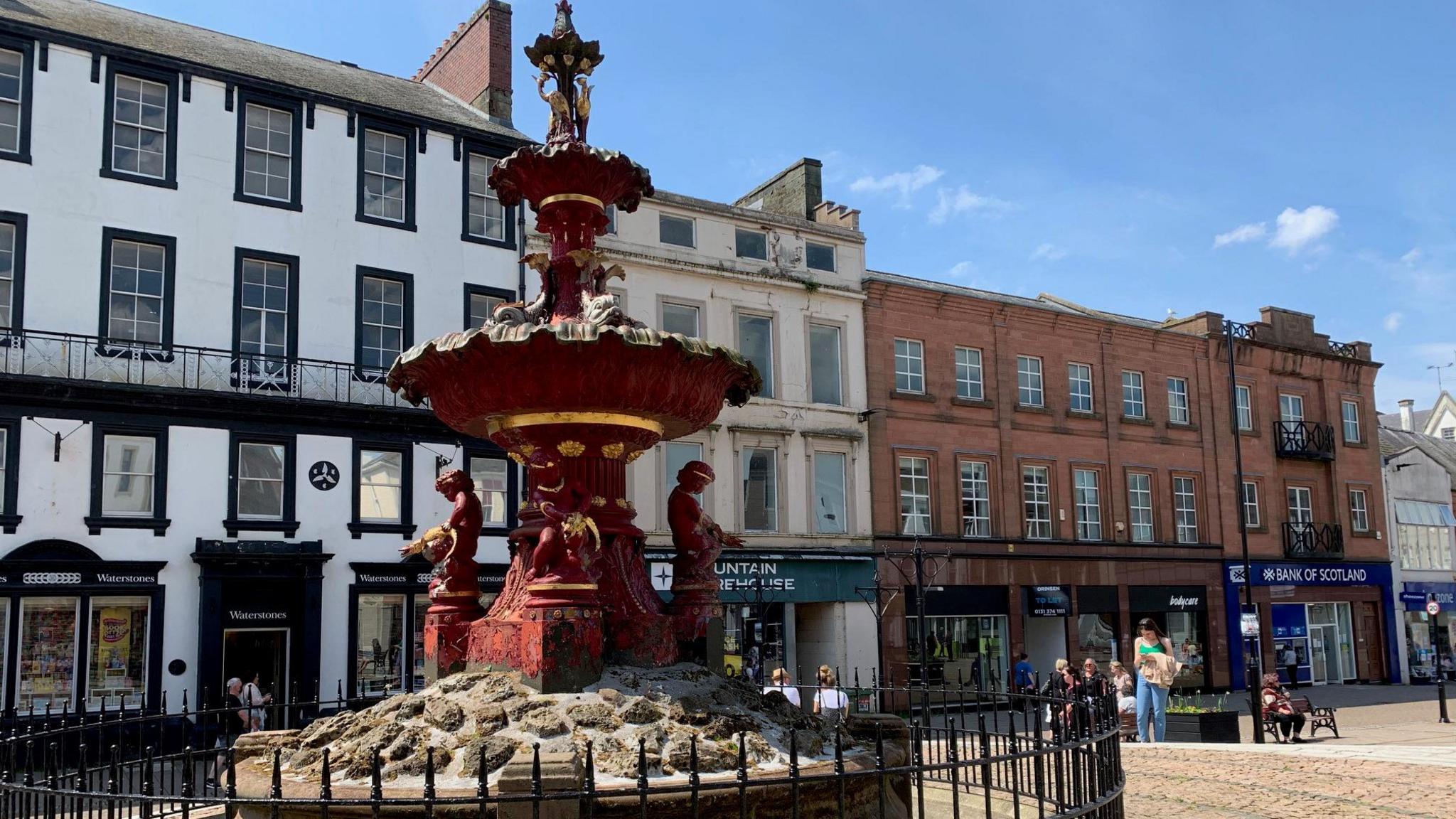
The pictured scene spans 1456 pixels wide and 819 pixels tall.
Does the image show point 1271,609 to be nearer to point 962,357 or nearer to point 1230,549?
point 1230,549

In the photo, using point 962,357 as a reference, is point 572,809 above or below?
below

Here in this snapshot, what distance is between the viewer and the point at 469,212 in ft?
86.0

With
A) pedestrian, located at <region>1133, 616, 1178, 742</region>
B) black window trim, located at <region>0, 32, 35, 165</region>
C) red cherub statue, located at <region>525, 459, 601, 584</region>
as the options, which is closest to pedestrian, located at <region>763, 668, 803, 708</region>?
red cherub statue, located at <region>525, 459, 601, 584</region>

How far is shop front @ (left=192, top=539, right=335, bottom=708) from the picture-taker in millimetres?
21359

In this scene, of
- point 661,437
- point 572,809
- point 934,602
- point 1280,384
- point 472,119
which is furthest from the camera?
point 1280,384

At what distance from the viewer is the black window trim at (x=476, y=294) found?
25469 mm

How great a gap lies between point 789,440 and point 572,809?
22551mm

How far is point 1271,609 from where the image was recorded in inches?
1449

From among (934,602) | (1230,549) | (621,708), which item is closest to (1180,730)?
(934,602)

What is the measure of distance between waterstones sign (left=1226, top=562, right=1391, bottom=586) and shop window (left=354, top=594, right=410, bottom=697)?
2489cm

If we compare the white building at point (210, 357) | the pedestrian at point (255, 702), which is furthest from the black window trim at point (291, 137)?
the pedestrian at point (255, 702)

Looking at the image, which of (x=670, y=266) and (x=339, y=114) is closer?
(x=339, y=114)

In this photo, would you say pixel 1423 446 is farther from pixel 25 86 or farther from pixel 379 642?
pixel 25 86

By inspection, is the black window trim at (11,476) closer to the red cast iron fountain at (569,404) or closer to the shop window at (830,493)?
the red cast iron fountain at (569,404)
